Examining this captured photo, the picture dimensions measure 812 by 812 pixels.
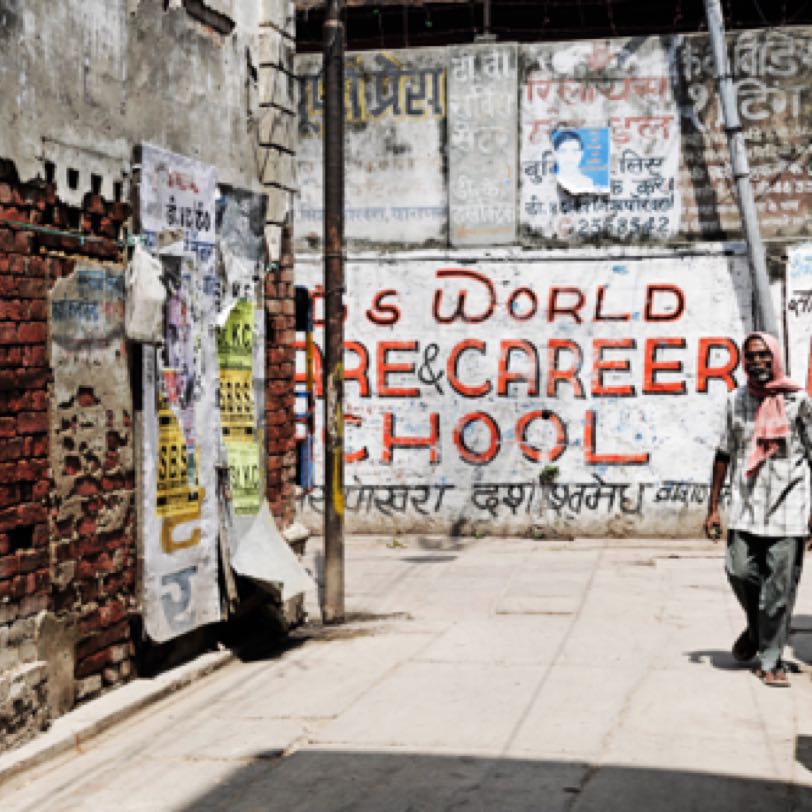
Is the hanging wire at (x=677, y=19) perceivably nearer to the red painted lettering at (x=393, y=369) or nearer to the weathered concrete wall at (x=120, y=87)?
the red painted lettering at (x=393, y=369)

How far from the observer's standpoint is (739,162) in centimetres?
1523

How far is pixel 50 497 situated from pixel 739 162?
31.3 ft

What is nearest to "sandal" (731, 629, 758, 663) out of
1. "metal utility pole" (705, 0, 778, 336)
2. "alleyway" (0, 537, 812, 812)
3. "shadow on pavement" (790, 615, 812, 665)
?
"alleyway" (0, 537, 812, 812)

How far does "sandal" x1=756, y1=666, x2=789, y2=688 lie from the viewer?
8.57 metres

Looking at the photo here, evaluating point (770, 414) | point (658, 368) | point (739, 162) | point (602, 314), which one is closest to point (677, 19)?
point (739, 162)

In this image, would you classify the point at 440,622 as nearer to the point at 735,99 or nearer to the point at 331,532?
the point at 331,532

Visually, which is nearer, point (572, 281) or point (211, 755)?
point (211, 755)

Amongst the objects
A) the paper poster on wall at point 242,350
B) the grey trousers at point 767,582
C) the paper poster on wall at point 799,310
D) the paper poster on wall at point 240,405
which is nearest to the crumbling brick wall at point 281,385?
the paper poster on wall at point 242,350

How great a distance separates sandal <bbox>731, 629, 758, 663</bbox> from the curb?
10.6 ft

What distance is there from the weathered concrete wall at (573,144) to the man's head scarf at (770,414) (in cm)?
739

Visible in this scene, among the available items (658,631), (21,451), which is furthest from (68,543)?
(658,631)

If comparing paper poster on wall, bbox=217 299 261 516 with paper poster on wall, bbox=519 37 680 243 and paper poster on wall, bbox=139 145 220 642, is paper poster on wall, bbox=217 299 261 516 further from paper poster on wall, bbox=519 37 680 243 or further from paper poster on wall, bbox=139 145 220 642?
paper poster on wall, bbox=519 37 680 243

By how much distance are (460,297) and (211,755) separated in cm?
971

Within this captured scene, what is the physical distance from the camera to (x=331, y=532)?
1135 centimetres
